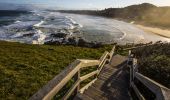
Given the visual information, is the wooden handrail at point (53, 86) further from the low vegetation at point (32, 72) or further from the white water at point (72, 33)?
the white water at point (72, 33)

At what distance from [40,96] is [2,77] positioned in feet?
24.3

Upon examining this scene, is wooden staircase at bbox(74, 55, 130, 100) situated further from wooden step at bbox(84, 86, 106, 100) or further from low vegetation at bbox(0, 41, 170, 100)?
low vegetation at bbox(0, 41, 170, 100)

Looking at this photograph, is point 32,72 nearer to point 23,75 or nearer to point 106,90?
point 23,75

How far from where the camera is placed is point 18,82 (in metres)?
9.47

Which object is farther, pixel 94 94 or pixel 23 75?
pixel 23 75

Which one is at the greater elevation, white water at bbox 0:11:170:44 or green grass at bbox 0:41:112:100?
green grass at bbox 0:41:112:100

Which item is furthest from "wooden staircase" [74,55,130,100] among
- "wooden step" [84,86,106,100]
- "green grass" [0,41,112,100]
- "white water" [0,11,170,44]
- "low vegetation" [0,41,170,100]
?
"white water" [0,11,170,44]

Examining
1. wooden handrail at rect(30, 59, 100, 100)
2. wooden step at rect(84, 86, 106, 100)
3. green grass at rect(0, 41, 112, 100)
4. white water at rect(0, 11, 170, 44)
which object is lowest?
white water at rect(0, 11, 170, 44)

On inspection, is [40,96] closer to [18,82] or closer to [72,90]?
[72,90]

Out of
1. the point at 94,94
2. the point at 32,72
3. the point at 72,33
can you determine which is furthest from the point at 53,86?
the point at 72,33

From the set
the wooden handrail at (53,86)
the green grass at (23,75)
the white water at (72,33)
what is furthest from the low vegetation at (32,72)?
the white water at (72,33)

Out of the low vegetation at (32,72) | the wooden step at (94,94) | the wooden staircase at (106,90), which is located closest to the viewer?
the wooden step at (94,94)

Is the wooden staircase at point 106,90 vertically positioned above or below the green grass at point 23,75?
above

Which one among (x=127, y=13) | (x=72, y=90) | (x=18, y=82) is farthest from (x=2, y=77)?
(x=127, y=13)
